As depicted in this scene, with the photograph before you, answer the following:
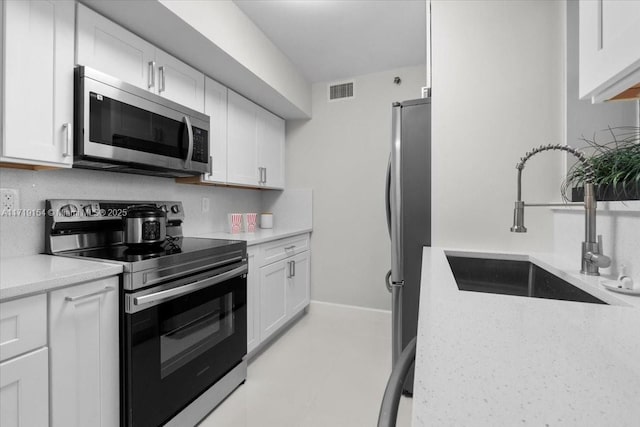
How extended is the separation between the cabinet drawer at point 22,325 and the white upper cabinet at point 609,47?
1656 millimetres

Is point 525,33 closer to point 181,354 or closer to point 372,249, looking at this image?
point 372,249

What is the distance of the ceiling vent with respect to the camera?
321 cm

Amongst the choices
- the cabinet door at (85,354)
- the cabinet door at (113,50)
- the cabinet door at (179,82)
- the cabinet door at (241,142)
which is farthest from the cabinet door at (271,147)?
the cabinet door at (85,354)

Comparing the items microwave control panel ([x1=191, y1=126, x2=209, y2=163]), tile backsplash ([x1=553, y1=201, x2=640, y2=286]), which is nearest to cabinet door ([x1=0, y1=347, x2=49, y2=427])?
microwave control panel ([x1=191, y1=126, x2=209, y2=163])

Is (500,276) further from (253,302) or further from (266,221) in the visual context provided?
(266,221)

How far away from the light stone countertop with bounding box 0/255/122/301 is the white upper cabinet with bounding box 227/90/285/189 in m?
1.31

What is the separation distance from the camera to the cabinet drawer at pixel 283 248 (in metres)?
2.37

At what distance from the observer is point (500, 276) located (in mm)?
1545

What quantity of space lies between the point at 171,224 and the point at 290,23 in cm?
172

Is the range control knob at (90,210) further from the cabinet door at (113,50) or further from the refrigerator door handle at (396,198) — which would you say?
the refrigerator door handle at (396,198)

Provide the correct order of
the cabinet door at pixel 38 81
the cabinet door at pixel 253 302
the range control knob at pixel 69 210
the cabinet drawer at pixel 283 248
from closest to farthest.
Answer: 1. the cabinet door at pixel 38 81
2. the range control knob at pixel 69 210
3. the cabinet door at pixel 253 302
4. the cabinet drawer at pixel 283 248

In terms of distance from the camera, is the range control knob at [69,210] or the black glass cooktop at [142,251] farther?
the range control knob at [69,210]

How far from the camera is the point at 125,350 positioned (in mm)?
1229

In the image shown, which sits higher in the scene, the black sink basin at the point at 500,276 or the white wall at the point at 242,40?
the white wall at the point at 242,40
